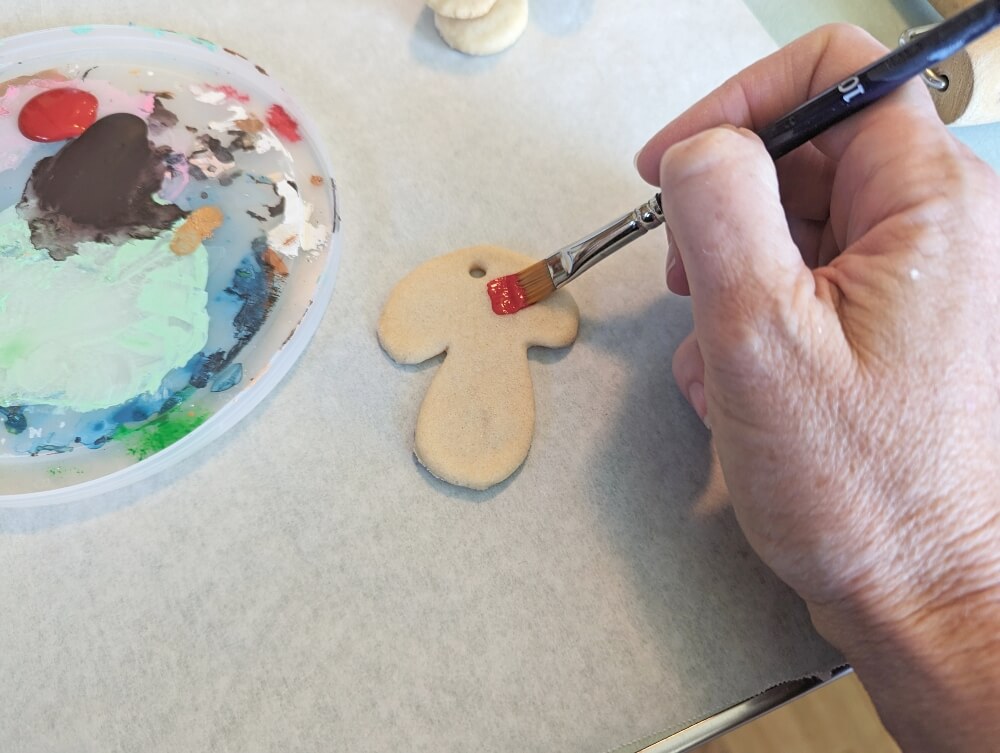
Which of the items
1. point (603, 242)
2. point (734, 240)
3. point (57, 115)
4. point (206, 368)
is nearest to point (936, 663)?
point (734, 240)

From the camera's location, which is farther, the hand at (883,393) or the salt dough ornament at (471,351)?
the salt dough ornament at (471,351)

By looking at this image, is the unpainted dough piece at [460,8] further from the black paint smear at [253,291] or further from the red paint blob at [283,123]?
the black paint smear at [253,291]

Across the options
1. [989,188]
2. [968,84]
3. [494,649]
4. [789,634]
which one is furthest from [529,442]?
[968,84]

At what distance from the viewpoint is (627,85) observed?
0.95 metres

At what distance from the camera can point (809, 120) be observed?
1.90ft

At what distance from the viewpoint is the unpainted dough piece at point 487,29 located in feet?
2.99

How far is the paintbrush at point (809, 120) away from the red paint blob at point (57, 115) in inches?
20.1

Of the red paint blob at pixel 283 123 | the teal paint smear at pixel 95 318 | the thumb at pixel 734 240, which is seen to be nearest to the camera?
the thumb at pixel 734 240

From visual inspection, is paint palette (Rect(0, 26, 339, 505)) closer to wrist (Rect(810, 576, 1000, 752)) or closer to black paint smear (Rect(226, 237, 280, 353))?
black paint smear (Rect(226, 237, 280, 353))

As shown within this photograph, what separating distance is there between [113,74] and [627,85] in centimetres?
64

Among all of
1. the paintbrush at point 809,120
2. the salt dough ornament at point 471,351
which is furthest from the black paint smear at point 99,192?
the paintbrush at point 809,120

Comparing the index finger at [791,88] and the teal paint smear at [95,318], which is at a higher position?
the teal paint smear at [95,318]

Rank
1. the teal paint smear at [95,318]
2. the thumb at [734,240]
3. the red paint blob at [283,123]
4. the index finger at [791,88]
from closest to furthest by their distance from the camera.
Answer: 1. the thumb at [734,240]
2. the index finger at [791,88]
3. the teal paint smear at [95,318]
4. the red paint blob at [283,123]

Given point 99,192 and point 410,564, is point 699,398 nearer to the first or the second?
point 410,564
